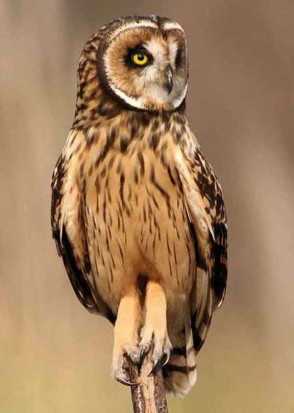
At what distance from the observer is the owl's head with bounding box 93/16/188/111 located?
1.32 meters

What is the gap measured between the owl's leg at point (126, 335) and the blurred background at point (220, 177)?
1.86ft

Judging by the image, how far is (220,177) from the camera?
2.07 metres

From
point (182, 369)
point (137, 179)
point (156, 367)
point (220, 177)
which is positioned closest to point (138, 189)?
point (137, 179)

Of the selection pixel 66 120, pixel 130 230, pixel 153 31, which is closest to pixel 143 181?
pixel 130 230

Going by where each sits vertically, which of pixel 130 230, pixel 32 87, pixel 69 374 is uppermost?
pixel 32 87

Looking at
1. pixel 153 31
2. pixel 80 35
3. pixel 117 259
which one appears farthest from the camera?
pixel 80 35

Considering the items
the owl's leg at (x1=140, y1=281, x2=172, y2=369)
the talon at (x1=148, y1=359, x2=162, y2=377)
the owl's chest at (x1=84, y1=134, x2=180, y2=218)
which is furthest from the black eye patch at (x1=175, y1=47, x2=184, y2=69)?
the talon at (x1=148, y1=359, x2=162, y2=377)

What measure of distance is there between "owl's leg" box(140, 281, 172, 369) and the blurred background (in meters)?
0.60

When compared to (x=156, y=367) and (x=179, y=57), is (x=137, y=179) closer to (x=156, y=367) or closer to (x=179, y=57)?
(x=179, y=57)

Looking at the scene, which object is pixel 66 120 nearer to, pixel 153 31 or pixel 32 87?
pixel 32 87

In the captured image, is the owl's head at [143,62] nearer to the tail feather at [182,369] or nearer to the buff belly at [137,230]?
the buff belly at [137,230]

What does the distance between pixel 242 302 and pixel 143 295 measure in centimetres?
63

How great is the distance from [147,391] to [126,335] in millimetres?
142

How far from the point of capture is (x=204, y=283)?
152cm
